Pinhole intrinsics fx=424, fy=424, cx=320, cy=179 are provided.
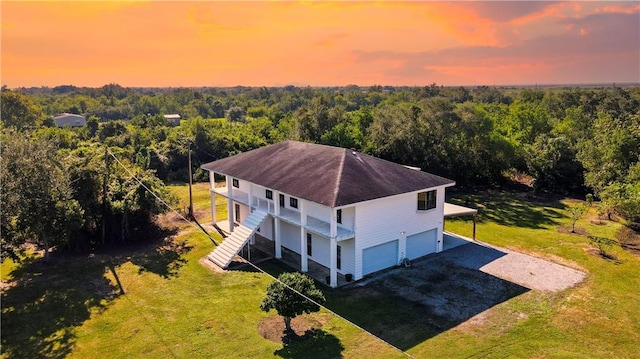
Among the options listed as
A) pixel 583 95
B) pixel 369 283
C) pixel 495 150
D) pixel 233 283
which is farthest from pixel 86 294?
pixel 583 95

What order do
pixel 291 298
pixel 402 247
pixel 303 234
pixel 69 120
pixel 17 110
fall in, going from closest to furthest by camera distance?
pixel 291 298
pixel 303 234
pixel 402 247
pixel 17 110
pixel 69 120

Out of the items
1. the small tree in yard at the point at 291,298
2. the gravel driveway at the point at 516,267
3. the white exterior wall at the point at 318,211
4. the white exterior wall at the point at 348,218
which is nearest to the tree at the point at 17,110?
the white exterior wall at the point at 318,211

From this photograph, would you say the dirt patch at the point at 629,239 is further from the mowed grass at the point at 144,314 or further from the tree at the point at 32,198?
the tree at the point at 32,198

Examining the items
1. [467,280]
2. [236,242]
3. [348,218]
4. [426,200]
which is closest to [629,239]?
[467,280]

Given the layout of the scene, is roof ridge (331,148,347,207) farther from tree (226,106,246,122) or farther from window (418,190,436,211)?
tree (226,106,246,122)

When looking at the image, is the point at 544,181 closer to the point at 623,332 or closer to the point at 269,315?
the point at 623,332

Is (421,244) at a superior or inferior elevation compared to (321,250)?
inferior

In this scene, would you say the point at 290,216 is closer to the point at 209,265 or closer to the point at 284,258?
the point at 284,258
